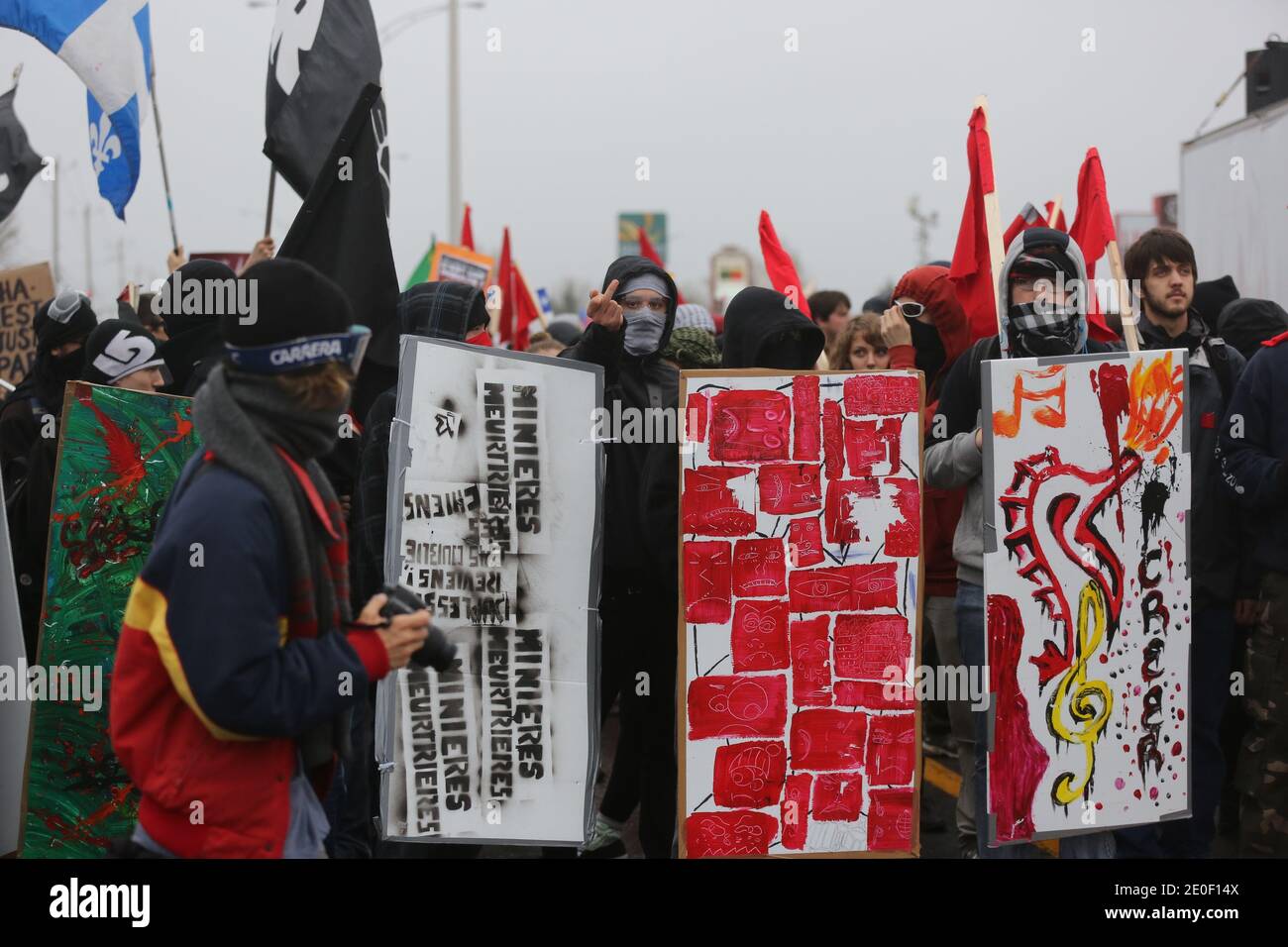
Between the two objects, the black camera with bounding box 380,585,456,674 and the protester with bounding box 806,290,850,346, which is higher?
the protester with bounding box 806,290,850,346

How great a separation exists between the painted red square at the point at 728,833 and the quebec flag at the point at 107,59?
13.7 feet

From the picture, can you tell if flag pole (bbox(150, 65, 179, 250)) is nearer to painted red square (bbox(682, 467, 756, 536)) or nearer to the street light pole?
painted red square (bbox(682, 467, 756, 536))

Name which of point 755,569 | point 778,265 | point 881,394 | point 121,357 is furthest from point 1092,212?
point 121,357

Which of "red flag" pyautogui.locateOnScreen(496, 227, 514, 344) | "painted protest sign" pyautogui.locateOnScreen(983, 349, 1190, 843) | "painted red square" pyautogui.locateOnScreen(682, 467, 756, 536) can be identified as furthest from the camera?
"red flag" pyautogui.locateOnScreen(496, 227, 514, 344)

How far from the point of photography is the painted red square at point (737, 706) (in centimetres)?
447

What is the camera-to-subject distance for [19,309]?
891cm

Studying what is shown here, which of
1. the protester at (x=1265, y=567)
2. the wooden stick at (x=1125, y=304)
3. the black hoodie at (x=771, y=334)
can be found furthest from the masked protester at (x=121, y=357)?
the protester at (x=1265, y=567)

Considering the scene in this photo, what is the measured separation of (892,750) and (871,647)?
352mm

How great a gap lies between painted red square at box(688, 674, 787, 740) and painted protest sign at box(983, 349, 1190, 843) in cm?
70

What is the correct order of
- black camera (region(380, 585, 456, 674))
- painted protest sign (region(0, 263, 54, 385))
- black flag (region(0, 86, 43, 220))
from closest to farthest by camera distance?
black camera (region(380, 585, 456, 674)), black flag (region(0, 86, 43, 220)), painted protest sign (region(0, 263, 54, 385))

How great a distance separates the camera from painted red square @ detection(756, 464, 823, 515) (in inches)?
178

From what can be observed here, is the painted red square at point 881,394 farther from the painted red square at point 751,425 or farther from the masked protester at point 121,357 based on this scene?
the masked protester at point 121,357

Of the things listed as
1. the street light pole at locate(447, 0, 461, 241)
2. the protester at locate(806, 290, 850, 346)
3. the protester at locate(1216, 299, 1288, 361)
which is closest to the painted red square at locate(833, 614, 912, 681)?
the protester at locate(1216, 299, 1288, 361)

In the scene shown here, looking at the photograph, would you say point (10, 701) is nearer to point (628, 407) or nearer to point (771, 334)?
point (628, 407)
